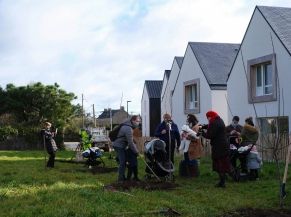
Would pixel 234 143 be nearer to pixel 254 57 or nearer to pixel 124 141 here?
pixel 124 141

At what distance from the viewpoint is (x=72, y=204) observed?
397 inches

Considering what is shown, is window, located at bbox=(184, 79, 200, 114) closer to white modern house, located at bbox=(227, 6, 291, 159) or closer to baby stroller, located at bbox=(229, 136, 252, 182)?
white modern house, located at bbox=(227, 6, 291, 159)

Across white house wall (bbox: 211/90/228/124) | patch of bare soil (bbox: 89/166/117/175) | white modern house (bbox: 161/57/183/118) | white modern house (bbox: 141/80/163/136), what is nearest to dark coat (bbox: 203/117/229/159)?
patch of bare soil (bbox: 89/166/117/175)

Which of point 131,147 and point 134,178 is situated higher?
point 131,147

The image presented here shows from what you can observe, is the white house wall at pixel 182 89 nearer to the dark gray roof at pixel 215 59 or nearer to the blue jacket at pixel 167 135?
the dark gray roof at pixel 215 59

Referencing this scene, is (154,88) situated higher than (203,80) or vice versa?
(154,88)

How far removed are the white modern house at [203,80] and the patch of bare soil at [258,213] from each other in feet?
70.9

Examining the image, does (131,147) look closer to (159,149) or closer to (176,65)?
(159,149)

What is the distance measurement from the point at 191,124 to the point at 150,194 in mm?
4789

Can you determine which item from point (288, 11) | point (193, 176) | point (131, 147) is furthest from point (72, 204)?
point (288, 11)

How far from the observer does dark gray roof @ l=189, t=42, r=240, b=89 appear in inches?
1300

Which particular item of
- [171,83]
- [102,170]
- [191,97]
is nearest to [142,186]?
[102,170]

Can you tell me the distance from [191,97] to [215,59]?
11.4ft

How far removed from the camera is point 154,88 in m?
60.3
